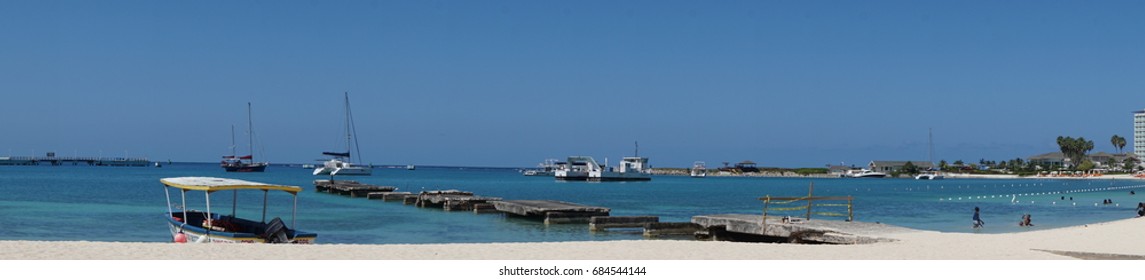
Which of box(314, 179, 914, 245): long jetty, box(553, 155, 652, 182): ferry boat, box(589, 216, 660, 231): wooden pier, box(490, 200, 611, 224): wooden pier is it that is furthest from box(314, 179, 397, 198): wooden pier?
box(553, 155, 652, 182): ferry boat

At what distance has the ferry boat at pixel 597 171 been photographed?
119875 mm

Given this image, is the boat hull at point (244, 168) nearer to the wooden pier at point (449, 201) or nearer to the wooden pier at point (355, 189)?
the wooden pier at point (355, 189)

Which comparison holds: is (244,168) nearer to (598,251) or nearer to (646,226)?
(646,226)

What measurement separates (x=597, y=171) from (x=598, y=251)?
103 metres

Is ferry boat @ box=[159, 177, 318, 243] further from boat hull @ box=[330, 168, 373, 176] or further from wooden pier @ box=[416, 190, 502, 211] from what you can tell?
boat hull @ box=[330, 168, 373, 176]

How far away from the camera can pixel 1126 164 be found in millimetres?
194500

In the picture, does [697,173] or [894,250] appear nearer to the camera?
[894,250]

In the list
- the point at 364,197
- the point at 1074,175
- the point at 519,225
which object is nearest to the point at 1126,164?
the point at 1074,175

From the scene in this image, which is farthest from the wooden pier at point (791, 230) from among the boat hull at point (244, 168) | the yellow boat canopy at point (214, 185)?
the boat hull at point (244, 168)

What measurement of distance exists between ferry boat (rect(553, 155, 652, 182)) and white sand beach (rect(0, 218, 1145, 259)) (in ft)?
326

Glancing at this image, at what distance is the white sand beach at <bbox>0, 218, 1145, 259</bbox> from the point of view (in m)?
16.2

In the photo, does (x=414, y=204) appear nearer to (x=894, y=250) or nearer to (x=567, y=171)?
(x=894, y=250)

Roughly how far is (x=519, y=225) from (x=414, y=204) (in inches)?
639

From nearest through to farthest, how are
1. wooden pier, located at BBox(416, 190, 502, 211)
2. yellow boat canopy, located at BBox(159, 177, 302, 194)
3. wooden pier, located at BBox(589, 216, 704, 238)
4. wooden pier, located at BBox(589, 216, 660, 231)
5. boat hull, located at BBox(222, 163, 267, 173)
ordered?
yellow boat canopy, located at BBox(159, 177, 302, 194) → wooden pier, located at BBox(589, 216, 704, 238) → wooden pier, located at BBox(589, 216, 660, 231) → wooden pier, located at BBox(416, 190, 502, 211) → boat hull, located at BBox(222, 163, 267, 173)
